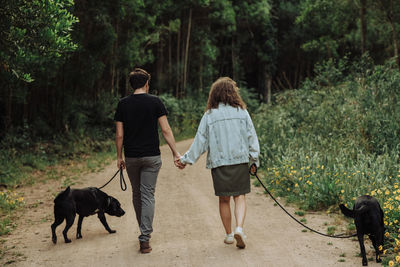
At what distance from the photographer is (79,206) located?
5.41m

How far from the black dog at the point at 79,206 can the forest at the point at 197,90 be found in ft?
7.43

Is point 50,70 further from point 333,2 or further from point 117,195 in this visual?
point 333,2

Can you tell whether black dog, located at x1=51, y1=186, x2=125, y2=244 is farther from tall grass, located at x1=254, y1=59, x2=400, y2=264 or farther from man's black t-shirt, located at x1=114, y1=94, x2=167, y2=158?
tall grass, located at x1=254, y1=59, x2=400, y2=264

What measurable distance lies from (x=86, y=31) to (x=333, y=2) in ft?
34.5

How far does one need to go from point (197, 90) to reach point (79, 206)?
67.8 feet

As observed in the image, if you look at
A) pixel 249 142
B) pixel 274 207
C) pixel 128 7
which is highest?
pixel 128 7

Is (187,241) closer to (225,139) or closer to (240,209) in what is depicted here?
(240,209)

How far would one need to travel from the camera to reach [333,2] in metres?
18.7

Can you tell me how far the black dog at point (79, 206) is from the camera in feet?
17.3

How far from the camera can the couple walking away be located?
4.81 m

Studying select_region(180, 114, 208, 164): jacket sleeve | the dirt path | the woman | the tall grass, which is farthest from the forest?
select_region(180, 114, 208, 164): jacket sleeve

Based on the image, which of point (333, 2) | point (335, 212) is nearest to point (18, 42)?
point (335, 212)

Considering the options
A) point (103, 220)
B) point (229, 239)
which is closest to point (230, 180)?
point (229, 239)

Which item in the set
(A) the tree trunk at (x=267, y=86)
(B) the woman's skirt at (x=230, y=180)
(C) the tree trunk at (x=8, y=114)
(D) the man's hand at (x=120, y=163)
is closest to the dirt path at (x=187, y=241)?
(B) the woman's skirt at (x=230, y=180)
